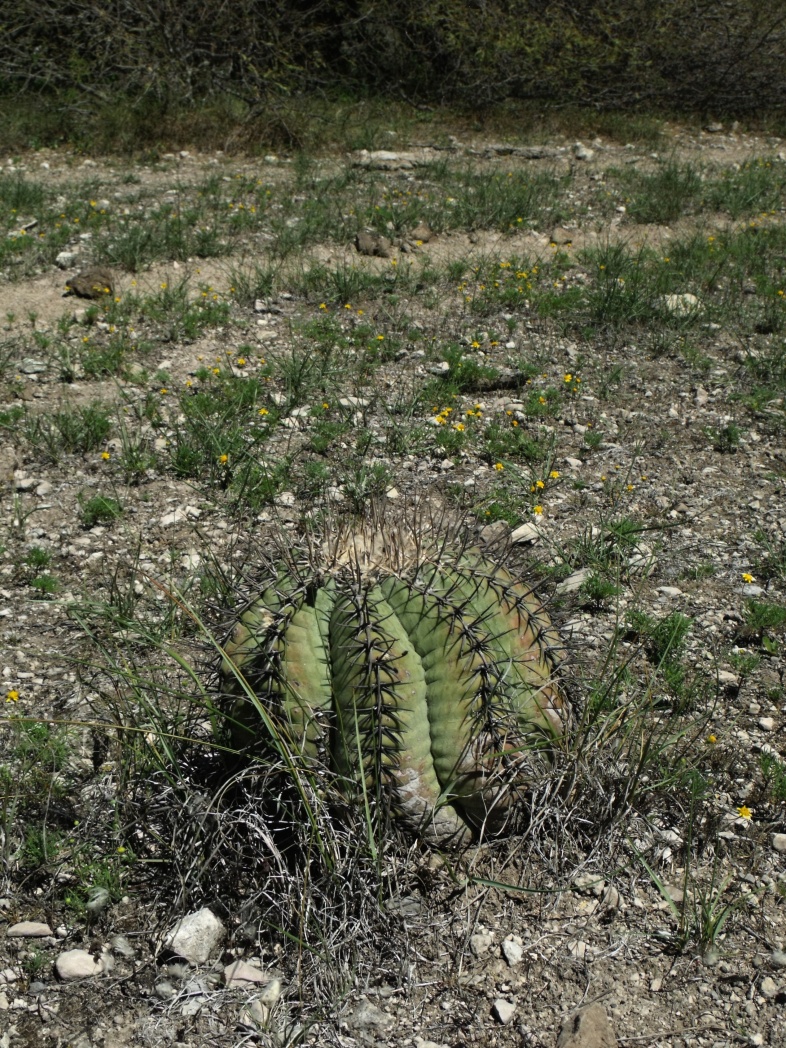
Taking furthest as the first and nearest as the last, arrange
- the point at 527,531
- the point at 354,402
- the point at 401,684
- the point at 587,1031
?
the point at 354,402, the point at 527,531, the point at 401,684, the point at 587,1031

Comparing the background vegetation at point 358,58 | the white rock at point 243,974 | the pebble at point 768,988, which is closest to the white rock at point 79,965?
the white rock at point 243,974

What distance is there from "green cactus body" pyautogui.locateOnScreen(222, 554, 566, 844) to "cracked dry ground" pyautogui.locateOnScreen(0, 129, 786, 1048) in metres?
0.23

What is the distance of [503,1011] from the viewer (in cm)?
248

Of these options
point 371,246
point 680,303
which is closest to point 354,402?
point 371,246

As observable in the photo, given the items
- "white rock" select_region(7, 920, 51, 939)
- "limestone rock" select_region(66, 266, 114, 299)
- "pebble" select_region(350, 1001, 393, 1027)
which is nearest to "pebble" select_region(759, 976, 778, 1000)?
"pebble" select_region(350, 1001, 393, 1027)

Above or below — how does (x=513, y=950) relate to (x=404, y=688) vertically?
below

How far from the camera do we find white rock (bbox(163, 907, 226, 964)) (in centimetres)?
257

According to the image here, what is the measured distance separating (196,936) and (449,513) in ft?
7.46

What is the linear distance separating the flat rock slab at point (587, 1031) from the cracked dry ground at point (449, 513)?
49mm

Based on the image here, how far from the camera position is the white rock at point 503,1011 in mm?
2463

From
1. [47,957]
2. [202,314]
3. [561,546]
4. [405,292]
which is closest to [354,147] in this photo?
[405,292]

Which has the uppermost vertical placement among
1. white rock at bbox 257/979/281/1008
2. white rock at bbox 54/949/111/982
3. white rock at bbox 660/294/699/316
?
white rock at bbox 660/294/699/316

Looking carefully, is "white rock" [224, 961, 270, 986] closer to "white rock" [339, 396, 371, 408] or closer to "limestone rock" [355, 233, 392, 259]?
"white rock" [339, 396, 371, 408]

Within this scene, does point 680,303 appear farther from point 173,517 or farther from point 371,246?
point 173,517
